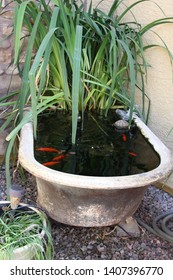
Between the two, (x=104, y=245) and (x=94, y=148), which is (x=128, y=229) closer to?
(x=104, y=245)

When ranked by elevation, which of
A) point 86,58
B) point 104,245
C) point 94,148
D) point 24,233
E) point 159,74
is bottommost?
point 104,245

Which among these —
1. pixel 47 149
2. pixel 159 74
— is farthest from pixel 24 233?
pixel 159 74

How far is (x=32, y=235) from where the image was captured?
5.11 feet

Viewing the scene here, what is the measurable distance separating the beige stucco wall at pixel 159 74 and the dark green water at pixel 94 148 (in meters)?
0.33

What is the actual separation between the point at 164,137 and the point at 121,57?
519 millimetres

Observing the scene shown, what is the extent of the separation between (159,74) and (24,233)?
47.6 inches

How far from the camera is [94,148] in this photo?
1.88 m

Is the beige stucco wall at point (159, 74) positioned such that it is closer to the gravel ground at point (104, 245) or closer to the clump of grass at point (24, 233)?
the gravel ground at point (104, 245)

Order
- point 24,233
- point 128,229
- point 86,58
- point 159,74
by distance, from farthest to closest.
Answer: point 159,74 → point 86,58 → point 128,229 → point 24,233

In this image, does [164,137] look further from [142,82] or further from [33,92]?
[33,92]

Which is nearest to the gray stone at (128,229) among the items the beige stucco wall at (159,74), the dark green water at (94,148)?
the dark green water at (94,148)

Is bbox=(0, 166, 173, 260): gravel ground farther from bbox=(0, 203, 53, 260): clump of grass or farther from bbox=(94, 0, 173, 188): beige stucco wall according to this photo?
bbox=(94, 0, 173, 188): beige stucco wall

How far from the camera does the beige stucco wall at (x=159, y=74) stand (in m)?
2.20
